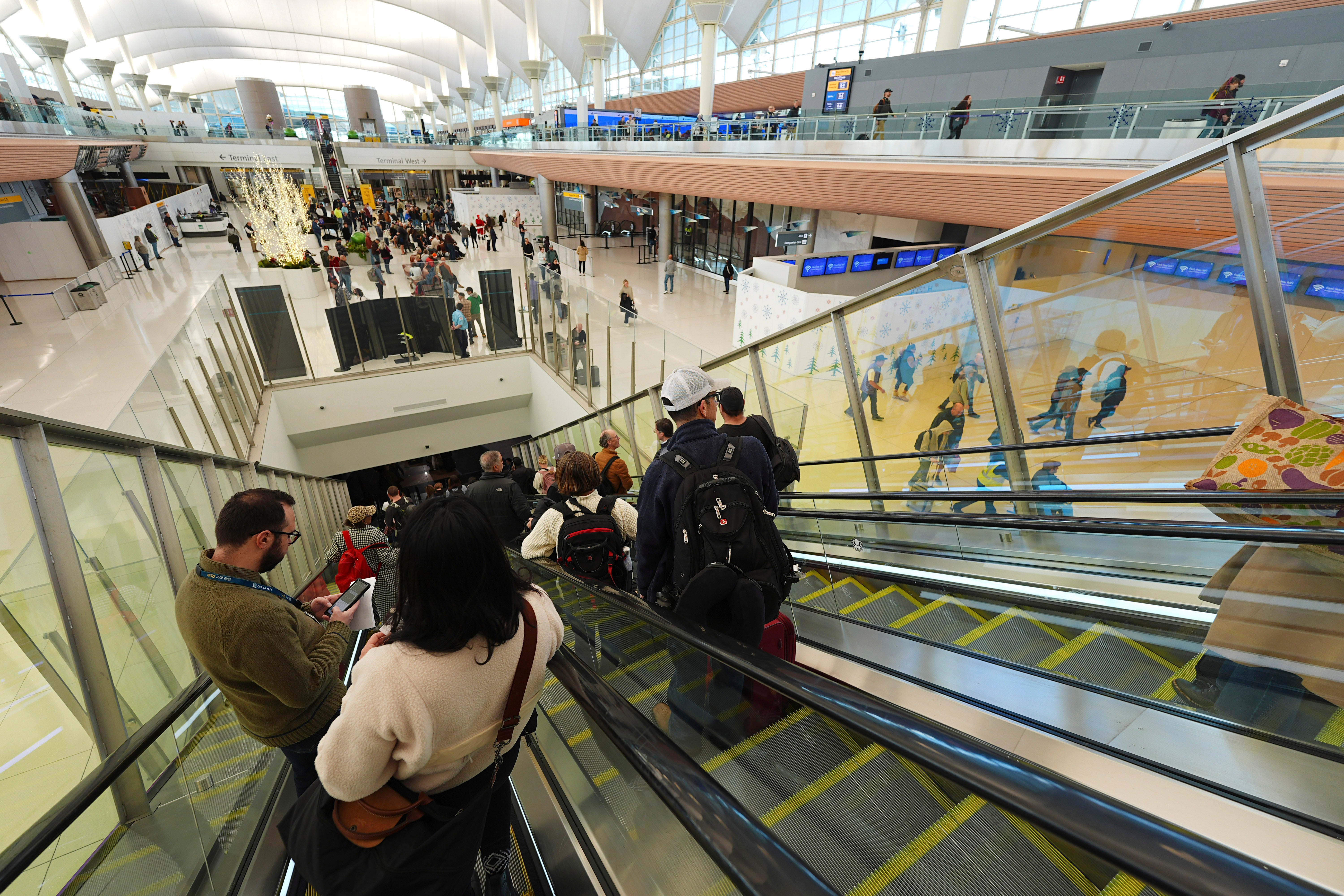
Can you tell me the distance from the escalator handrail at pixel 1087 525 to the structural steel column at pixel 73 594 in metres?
2.67

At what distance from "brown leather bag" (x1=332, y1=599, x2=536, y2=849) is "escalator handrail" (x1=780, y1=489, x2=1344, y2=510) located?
2127mm

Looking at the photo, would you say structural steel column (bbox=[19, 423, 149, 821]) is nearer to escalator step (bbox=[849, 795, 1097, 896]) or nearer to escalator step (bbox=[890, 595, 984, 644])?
escalator step (bbox=[849, 795, 1097, 896])

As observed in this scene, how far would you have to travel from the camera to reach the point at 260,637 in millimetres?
1576

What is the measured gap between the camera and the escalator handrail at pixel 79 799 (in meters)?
1.26

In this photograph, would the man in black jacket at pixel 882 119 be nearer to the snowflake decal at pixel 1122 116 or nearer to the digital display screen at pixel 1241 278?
the snowflake decal at pixel 1122 116

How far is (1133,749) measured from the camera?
157cm

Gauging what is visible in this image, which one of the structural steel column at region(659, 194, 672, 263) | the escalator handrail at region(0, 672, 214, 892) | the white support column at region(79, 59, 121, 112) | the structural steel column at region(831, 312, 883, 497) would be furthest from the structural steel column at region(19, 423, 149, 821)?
the white support column at region(79, 59, 121, 112)

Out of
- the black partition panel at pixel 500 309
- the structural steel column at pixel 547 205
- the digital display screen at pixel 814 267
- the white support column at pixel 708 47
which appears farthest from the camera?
the structural steel column at pixel 547 205

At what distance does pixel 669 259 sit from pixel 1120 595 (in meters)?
17.6

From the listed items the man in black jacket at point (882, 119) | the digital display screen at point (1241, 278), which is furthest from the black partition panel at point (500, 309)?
the digital display screen at point (1241, 278)

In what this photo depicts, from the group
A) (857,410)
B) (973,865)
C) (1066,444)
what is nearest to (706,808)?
(973,865)

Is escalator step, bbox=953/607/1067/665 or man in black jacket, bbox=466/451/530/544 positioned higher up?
escalator step, bbox=953/607/1067/665

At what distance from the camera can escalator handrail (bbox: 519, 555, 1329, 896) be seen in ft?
1.99

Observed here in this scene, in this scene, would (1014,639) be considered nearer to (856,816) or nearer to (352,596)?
(856,816)
